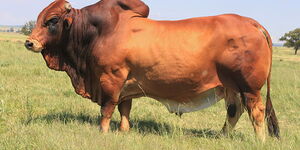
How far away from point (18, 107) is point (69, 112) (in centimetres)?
83

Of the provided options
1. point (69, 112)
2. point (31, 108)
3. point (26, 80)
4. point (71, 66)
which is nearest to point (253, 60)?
point (71, 66)

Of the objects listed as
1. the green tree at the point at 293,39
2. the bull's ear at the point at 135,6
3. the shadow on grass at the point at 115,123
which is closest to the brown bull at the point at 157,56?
the bull's ear at the point at 135,6

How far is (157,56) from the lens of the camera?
4.24 metres

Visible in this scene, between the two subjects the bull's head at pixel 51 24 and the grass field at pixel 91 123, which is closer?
the grass field at pixel 91 123

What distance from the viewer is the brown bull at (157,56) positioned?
412 cm

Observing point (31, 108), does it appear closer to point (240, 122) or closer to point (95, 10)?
point (95, 10)

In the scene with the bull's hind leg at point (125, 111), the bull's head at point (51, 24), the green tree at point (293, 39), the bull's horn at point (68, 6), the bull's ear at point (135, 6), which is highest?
Result: the bull's ear at point (135, 6)

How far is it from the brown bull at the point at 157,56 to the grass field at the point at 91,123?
398 millimetres

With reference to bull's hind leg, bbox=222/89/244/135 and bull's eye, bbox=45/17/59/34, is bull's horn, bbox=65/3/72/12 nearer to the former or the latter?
bull's eye, bbox=45/17/59/34

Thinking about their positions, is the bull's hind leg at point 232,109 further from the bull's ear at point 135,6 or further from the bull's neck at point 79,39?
the bull's neck at point 79,39

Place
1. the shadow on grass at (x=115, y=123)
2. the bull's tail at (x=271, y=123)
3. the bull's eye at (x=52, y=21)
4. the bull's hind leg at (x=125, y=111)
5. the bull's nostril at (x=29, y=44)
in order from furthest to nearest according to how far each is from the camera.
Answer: the bull's hind leg at (x=125, y=111) < the shadow on grass at (x=115, y=123) < the bull's eye at (x=52, y=21) < the bull's nostril at (x=29, y=44) < the bull's tail at (x=271, y=123)

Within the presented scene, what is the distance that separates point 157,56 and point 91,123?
62.5 inches

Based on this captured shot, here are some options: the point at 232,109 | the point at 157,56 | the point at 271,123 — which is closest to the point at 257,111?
the point at 271,123

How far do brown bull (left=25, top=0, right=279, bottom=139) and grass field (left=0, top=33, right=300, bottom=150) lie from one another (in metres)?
0.40
